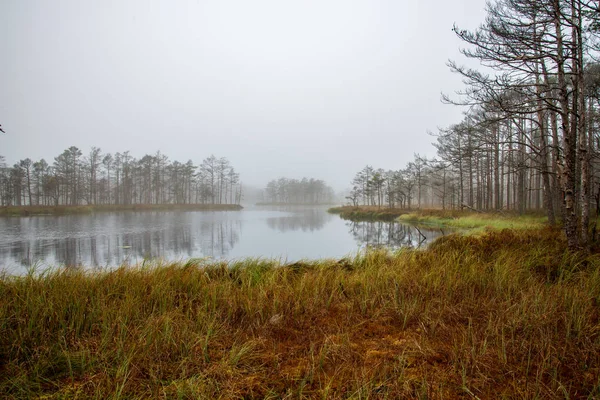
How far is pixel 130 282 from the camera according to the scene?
11.6 feet

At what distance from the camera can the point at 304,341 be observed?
2303 millimetres

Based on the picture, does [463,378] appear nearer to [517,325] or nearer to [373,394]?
[373,394]

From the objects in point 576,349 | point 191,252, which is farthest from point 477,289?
point 191,252

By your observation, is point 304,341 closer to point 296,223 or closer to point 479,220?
point 479,220

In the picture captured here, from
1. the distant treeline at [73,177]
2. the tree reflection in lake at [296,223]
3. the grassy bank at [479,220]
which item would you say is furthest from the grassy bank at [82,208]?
the grassy bank at [479,220]

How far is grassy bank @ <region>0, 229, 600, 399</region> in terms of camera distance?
64.1 inches

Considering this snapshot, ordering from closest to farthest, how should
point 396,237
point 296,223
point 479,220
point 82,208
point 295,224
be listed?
point 396,237 < point 479,220 < point 295,224 < point 296,223 < point 82,208

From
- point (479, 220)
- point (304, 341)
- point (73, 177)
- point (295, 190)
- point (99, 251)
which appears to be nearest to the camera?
point (304, 341)

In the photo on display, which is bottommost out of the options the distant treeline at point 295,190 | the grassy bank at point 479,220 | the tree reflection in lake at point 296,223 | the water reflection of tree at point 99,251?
the tree reflection in lake at point 296,223

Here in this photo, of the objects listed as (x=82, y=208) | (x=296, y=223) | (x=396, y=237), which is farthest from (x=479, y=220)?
(x=82, y=208)

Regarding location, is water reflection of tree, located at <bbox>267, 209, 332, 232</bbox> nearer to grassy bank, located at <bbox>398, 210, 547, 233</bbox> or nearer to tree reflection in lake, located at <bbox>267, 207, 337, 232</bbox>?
tree reflection in lake, located at <bbox>267, 207, 337, 232</bbox>

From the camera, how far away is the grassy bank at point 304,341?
1.63 meters

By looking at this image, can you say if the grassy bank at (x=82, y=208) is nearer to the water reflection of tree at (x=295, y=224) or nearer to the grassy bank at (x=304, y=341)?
the water reflection of tree at (x=295, y=224)

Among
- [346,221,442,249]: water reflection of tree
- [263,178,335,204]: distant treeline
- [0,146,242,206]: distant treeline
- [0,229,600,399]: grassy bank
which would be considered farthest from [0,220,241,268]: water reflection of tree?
[263,178,335,204]: distant treeline
